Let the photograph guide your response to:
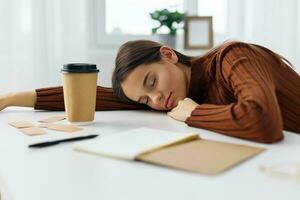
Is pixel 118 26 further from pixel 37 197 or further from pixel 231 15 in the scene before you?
pixel 37 197

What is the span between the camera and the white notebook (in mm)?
680

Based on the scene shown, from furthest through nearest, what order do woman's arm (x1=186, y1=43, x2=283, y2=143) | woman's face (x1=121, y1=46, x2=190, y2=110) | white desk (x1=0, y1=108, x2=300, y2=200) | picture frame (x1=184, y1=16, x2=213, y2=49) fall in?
picture frame (x1=184, y1=16, x2=213, y2=49) < woman's face (x1=121, y1=46, x2=190, y2=110) < woman's arm (x1=186, y1=43, x2=283, y2=143) < white desk (x1=0, y1=108, x2=300, y2=200)

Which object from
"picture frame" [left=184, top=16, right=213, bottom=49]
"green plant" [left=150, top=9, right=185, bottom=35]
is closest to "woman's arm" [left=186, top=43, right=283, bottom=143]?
"green plant" [left=150, top=9, right=185, bottom=35]

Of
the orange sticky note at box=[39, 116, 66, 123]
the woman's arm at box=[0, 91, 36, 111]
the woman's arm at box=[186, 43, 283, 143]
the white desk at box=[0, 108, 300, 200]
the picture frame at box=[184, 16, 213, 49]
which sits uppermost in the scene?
the picture frame at box=[184, 16, 213, 49]

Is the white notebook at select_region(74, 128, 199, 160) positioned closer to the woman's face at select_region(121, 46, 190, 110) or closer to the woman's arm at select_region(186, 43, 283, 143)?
the woman's arm at select_region(186, 43, 283, 143)

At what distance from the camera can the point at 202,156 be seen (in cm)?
66

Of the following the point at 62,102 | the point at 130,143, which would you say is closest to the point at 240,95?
the point at 130,143

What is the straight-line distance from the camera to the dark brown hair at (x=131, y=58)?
120cm

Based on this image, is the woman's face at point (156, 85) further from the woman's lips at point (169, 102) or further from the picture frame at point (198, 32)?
the picture frame at point (198, 32)

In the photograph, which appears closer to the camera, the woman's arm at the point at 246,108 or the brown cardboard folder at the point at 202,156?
the brown cardboard folder at the point at 202,156

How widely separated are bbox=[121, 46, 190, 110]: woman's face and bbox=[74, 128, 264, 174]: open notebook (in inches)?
14.9

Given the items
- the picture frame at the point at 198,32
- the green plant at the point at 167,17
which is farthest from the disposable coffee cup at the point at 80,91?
the picture frame at the point at 198,32

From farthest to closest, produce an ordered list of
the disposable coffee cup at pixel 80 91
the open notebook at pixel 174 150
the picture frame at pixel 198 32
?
the picture frame at pixel 198 32 → the disposable coffee cup at pixel 80 91 → the open notebook at pixel 174 150

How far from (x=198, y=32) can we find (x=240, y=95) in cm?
165
